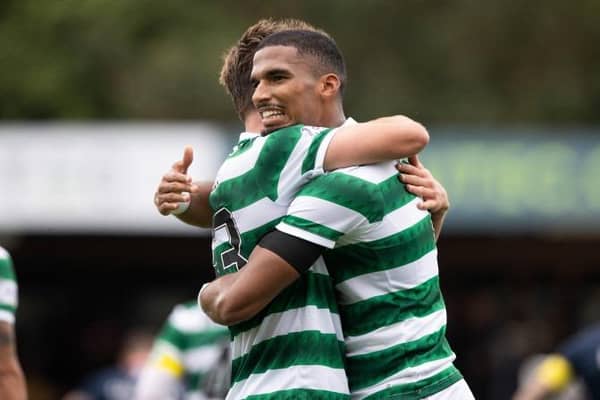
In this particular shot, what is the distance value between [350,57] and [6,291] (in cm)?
2035

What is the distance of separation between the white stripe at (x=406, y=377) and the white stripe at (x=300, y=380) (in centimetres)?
6

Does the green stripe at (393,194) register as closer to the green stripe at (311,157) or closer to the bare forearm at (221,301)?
the green stripe at (311,157)

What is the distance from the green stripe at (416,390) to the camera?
15.2 feet

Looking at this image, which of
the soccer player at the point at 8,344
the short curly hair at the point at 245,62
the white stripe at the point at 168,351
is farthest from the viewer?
the white stripe at the point at 168,351

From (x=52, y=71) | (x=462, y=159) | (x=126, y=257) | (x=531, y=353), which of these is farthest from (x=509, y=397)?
(x=52, y=71)

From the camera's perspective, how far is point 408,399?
15.2 ft

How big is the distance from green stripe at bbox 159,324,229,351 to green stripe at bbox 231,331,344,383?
151 inches

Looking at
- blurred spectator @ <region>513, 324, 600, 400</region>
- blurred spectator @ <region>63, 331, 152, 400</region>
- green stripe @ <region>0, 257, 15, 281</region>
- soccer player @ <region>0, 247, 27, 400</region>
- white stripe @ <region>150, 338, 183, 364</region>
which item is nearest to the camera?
soccer player @ <region>0, 247, 27, 400</region>

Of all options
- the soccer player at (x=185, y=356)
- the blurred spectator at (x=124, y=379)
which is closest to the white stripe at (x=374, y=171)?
the soccer player at (x=185, y=356)

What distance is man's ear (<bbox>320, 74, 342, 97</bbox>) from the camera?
15.7 feet

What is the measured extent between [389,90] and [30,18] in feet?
21.5

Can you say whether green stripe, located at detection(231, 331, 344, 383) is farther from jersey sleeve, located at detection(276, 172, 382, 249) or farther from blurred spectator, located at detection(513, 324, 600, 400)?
blurred spectator, located at detection(513, 324, 600, 400)

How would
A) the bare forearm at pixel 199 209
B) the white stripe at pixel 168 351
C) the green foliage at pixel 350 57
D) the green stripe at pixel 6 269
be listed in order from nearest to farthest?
1. the bare forearm at pixel 199 209
2. the green stripe at pixel 6 269
3. the white stripe at pixel 168 351
4. the green foliage at pixel 350 57

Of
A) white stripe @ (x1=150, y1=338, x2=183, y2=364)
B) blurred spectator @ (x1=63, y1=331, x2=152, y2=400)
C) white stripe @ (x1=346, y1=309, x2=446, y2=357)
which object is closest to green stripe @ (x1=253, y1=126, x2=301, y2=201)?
white stripe @ (x1=346, y1=309, x2=446, y2=357)
